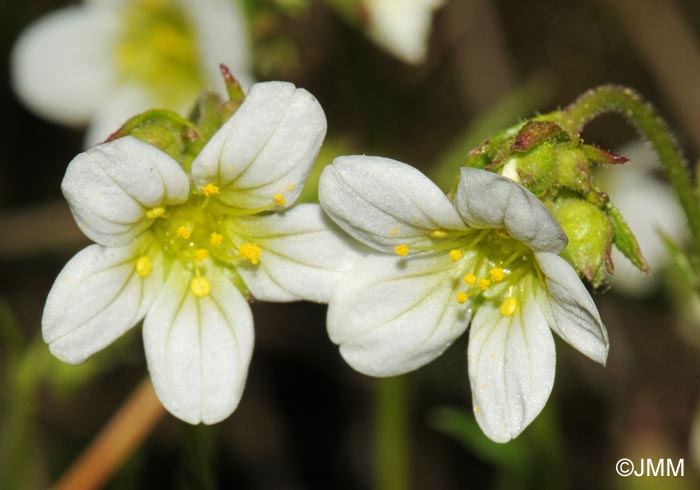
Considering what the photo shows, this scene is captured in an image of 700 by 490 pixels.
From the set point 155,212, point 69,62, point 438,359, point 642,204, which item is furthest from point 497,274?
point 642,204

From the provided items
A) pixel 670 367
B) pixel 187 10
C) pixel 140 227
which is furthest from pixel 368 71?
pixel 670 367

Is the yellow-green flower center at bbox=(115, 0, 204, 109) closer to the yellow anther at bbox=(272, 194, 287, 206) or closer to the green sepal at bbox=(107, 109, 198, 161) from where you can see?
the green sepal at bbox=(107, 109, 198, 161)

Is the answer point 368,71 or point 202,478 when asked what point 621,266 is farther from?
point 202,478

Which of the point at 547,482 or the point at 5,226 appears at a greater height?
the point at 5,226

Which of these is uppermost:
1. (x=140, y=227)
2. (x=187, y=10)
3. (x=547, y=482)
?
(x=187, y=10)

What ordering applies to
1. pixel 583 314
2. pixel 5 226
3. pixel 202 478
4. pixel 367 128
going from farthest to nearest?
pixel 5 226, pixel 367 128, pixel 202 478, pixel 583 314

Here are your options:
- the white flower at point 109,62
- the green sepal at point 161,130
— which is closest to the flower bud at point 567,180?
the green sepal at point 161,130
